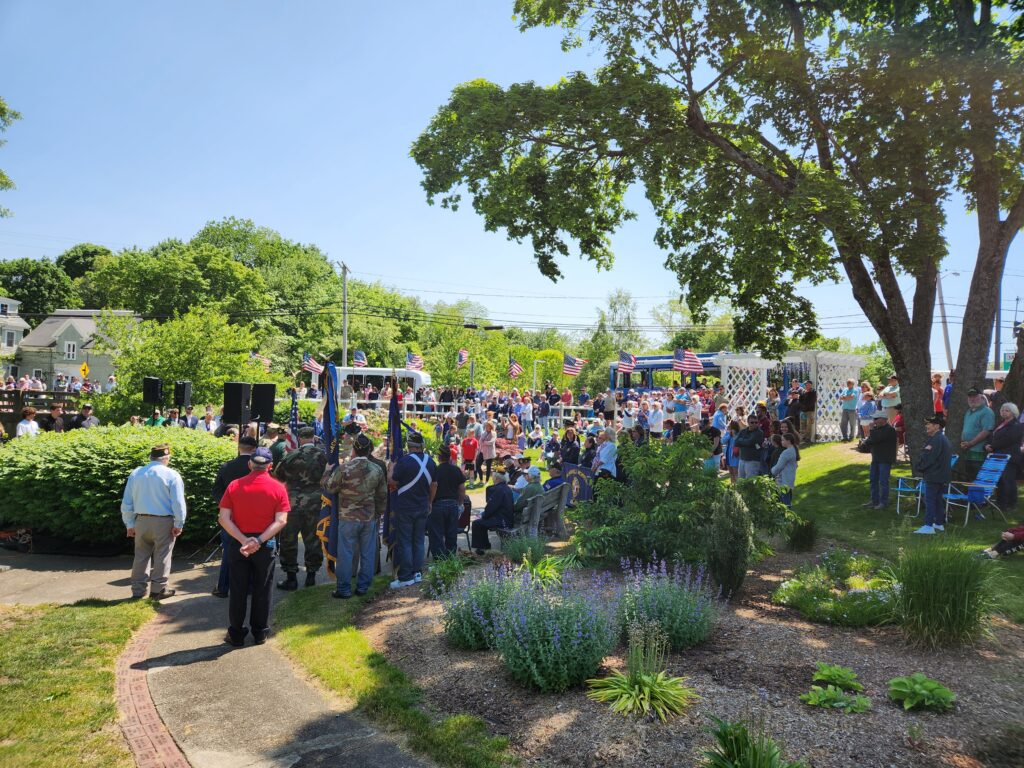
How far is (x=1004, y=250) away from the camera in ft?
42.4

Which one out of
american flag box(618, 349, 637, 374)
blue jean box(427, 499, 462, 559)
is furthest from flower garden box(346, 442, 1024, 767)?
american flag box(618, 349, 637, 374)

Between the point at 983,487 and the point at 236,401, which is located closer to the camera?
the point at 983,487

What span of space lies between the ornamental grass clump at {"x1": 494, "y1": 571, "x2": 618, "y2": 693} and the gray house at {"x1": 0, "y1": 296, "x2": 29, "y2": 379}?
80.7 metres

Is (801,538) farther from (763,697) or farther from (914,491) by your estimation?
(763,697)

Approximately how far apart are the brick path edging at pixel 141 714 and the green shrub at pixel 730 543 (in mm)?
5278

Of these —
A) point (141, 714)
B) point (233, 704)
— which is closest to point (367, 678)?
point (233, 704)

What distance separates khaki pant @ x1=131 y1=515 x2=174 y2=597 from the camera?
8.59 m

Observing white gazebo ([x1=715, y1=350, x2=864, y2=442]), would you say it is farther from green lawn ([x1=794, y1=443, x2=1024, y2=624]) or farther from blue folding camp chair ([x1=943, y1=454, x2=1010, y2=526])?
blue folding camp chair ([x1=943, y1=454, x2=1010, y2=526])

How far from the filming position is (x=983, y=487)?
11.1 m

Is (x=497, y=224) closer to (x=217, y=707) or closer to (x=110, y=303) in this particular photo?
(x=217, y=707)

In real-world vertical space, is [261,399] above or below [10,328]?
below

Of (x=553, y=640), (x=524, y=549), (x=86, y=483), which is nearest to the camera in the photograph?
(x=553, y=640)

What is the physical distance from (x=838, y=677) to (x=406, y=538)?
523 centimetres

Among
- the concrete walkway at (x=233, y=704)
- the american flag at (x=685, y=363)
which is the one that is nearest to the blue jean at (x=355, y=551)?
the concrete walkway at (x=233, y=704)
